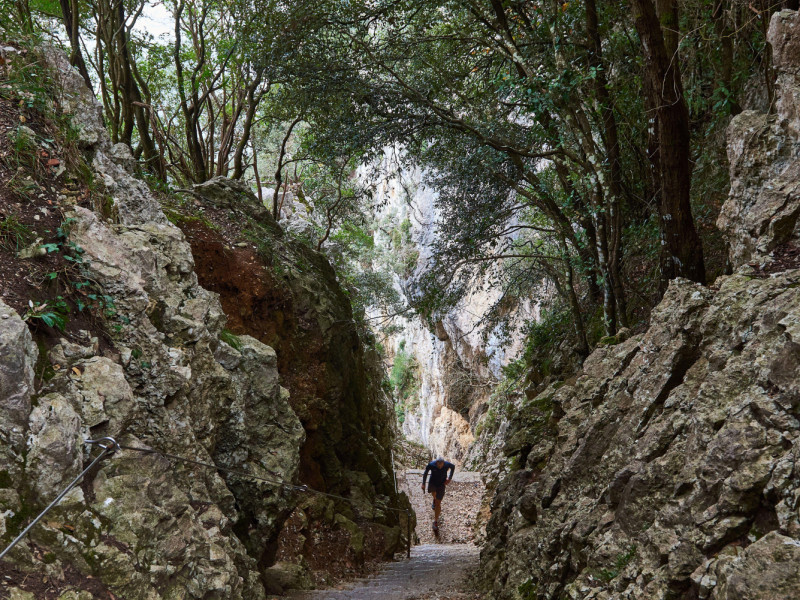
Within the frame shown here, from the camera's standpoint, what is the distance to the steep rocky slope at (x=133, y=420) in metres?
3.38

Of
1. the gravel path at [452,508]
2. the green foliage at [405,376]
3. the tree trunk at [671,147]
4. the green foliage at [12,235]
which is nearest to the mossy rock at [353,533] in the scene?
the gravel path at [452,508]

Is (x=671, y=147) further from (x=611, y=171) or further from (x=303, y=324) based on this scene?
(x=303, y=324)

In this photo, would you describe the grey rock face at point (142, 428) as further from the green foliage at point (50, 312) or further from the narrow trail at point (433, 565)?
the narrow trail at point (433, 565)

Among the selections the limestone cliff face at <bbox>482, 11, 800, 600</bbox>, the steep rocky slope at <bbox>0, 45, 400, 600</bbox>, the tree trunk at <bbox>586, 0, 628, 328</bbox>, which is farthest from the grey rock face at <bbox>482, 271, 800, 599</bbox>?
the steep rocky slope at <bbox>0, 45, 400, 600</bbox>

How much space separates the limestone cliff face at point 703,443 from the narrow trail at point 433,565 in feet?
3.74

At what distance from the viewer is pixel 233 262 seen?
32.6 feet

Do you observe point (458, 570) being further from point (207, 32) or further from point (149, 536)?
point (207, 32)

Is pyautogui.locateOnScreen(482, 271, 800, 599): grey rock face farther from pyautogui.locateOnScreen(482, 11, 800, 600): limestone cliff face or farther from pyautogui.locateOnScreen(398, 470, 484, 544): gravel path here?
pyautogui.locateOnScreen(398, 470, 484, 544): gravel path

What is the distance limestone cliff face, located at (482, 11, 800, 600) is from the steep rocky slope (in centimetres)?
275

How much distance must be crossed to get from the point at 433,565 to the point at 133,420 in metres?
6.80

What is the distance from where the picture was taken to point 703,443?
392cm

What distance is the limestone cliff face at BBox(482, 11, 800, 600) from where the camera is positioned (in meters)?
3.21

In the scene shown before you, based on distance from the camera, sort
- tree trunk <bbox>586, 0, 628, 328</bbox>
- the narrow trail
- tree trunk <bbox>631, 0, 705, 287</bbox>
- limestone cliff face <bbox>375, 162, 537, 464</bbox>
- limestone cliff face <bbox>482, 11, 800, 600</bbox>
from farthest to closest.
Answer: limestone cliff face <bbox>375, 162, 537, 464</bbox> < tree trunk <bbox>586, 0, 628, 328</bbox> < the narrow trail < tree trunk <bbox>631, 0, 705, 287</bbox> < limestone cliff face <bbox>482, 11, 800, 600</bbox>

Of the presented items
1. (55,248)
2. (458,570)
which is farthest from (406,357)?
(55,248)
